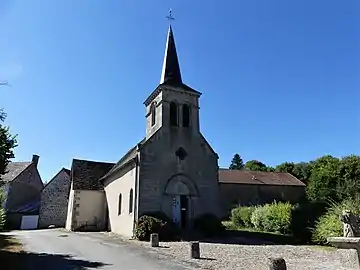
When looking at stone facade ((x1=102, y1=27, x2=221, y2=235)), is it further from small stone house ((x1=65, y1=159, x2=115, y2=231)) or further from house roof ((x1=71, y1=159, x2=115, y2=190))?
house roof ((x1=71, y1=159, x2=115, y2=190))

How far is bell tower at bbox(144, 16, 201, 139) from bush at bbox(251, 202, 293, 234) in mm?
8118

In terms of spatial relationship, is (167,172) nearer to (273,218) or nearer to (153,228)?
(153,228)

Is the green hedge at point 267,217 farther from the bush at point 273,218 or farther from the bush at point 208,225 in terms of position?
the bush at point 208,225

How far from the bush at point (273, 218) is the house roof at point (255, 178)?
55.7 feet

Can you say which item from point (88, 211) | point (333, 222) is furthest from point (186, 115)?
point (88, 211)

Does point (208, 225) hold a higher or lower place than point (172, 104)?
lower

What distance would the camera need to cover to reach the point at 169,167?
822 inches

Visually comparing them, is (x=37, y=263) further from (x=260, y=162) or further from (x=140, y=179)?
(x=260, y=162)

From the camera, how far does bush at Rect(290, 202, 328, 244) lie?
58.7 ft

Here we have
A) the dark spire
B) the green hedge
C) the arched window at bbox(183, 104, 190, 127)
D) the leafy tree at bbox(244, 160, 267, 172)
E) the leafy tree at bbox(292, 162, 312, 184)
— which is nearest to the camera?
the green hedge

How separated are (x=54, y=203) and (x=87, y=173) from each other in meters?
7.61

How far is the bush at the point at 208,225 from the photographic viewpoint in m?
20.0

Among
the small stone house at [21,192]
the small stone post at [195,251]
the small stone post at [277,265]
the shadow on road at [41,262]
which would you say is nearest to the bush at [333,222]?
the small stone post at [277,265]

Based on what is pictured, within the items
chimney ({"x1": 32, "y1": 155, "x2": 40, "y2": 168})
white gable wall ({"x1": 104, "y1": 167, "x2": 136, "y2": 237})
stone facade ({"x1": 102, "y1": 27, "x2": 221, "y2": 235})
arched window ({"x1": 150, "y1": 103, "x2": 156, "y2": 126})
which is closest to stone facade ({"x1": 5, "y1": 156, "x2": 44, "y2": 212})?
chimney ({"x1": 32, "y1": 155, "x2": 40, "y2": 168})
